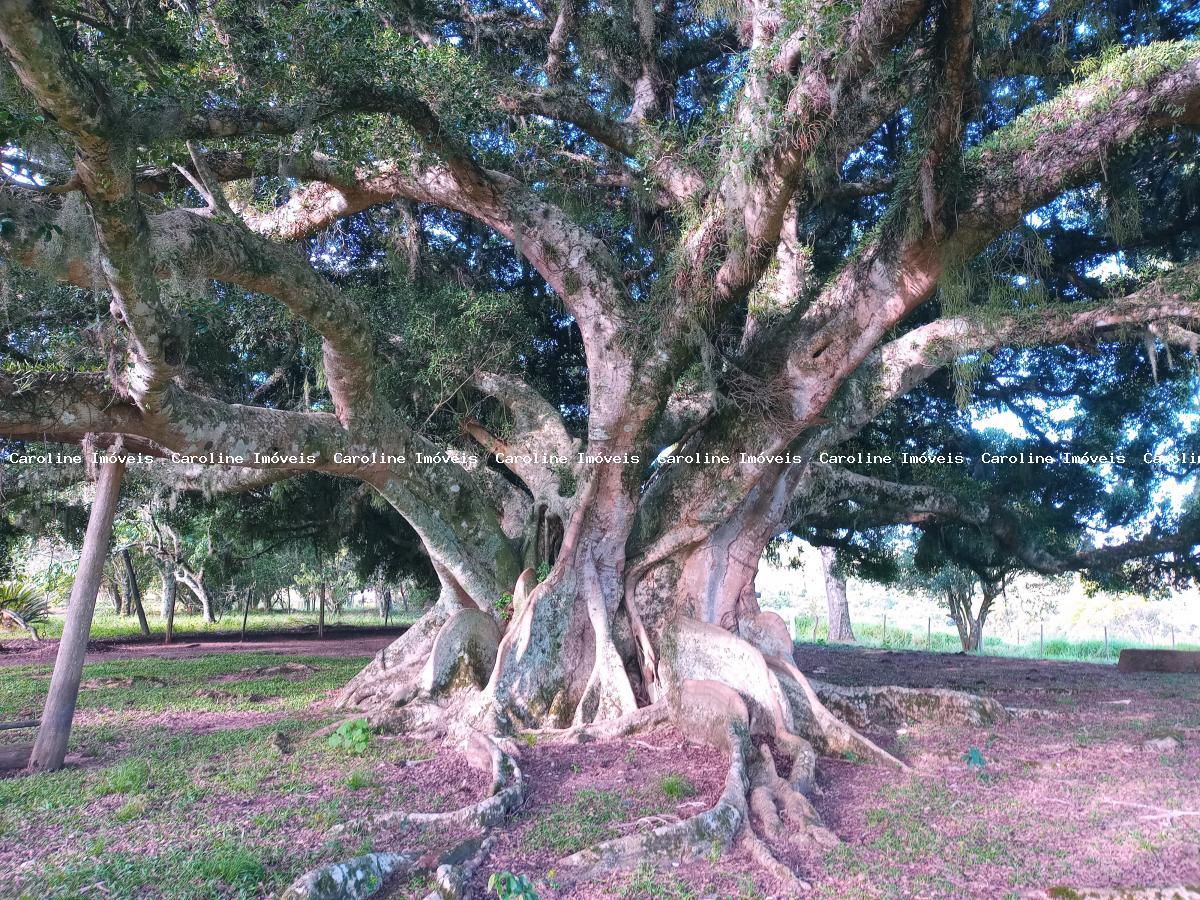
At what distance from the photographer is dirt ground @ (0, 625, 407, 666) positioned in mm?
14070

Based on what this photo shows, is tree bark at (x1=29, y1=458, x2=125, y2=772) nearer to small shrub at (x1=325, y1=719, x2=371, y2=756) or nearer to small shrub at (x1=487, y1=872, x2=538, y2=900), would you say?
small shrub at (x1=325, y1=719, x2=371, y2=756)

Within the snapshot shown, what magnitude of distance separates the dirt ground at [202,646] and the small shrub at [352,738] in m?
9.12

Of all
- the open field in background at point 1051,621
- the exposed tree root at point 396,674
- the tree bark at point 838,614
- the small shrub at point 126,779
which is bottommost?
the open field in background at point 1051,621

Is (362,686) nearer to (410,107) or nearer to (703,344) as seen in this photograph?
(703,344)

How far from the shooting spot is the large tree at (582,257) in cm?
511

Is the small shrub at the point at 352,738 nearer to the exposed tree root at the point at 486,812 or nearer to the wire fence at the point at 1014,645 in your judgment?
the exposed tree root at the point at 486,812

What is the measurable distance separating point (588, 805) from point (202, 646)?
1522cm

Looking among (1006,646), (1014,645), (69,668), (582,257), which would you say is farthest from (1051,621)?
(69,668)

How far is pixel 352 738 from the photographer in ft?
20.2

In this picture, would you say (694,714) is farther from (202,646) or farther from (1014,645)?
(1014,645)

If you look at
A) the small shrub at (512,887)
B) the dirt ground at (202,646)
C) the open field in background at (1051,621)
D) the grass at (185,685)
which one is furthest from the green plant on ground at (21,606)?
the open field in background at (1051,621)

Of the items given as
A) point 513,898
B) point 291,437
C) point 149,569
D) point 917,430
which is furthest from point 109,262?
point 149,569

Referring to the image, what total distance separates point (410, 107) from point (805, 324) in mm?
3934

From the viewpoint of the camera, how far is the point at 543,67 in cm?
1064
